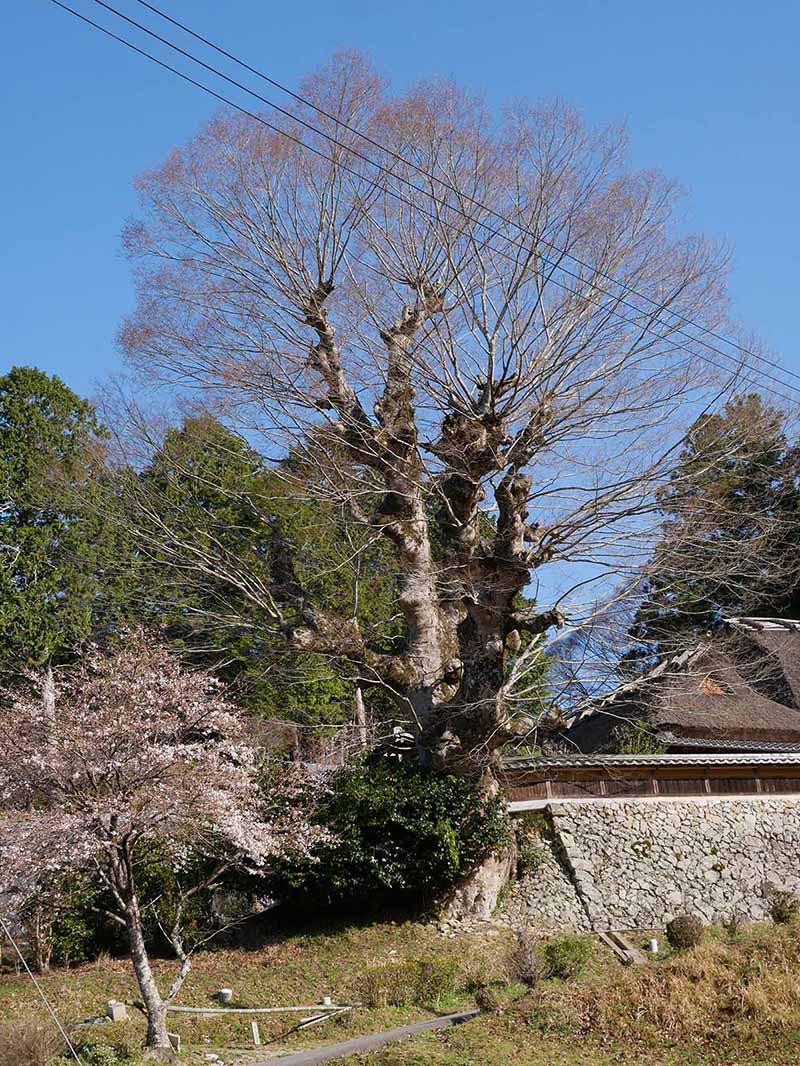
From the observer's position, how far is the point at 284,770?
15.1 metres

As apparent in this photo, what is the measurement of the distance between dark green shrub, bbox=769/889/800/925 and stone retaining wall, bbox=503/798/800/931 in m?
0.90

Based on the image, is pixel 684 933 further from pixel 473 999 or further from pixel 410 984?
pixel 410 984

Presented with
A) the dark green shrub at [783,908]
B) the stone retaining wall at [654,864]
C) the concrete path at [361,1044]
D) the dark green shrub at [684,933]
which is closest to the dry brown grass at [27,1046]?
the concrete path at [361,1044]

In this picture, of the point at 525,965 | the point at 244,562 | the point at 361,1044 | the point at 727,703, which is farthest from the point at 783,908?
the point at 244,562

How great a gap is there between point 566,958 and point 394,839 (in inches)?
139

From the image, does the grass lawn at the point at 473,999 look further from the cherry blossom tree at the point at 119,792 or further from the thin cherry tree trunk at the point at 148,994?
the cherry blossom tree at the point at 119,792

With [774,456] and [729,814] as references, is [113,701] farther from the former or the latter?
[774,456]

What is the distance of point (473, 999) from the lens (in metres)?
11.2

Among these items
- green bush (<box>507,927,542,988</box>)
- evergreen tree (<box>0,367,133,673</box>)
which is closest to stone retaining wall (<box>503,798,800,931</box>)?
green bush (<box>507,927,542,988</box>)

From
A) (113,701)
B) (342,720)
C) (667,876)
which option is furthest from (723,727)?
(113,701)

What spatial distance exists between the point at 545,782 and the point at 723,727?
6.65 m

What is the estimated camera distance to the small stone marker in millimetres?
11121

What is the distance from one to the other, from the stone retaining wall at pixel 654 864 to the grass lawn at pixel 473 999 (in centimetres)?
159

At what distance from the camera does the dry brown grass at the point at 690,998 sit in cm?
836
